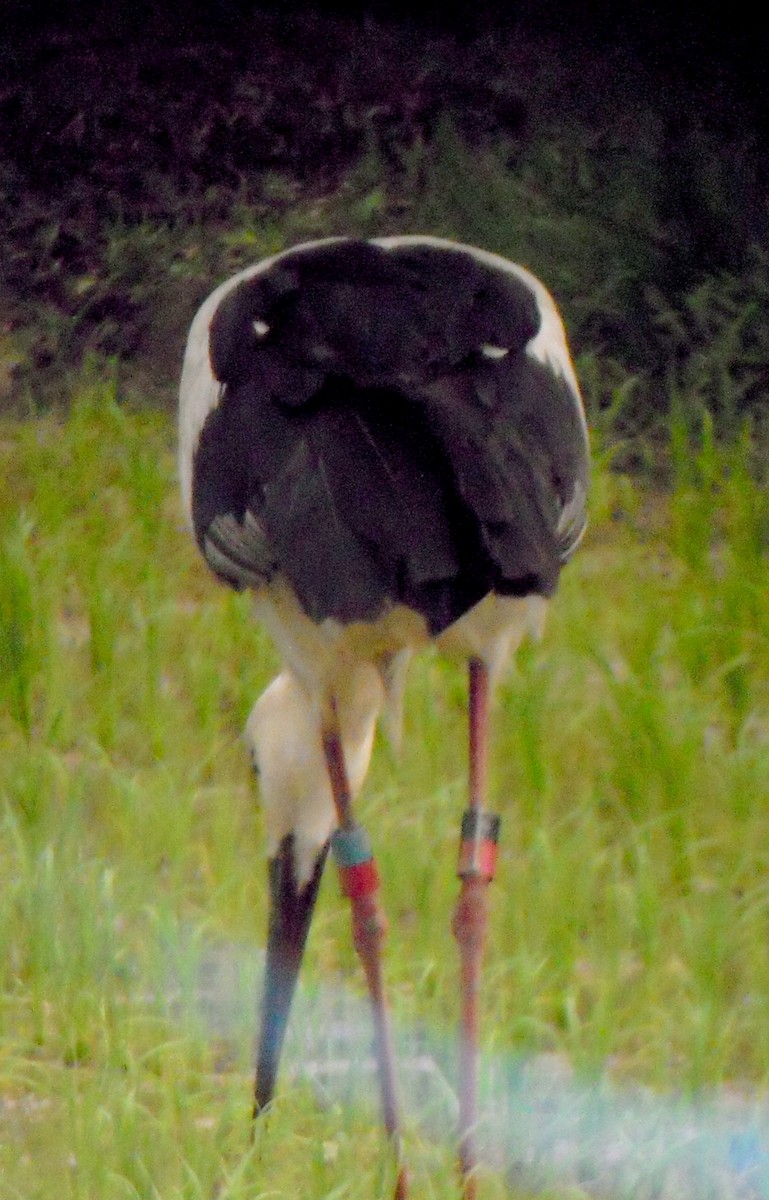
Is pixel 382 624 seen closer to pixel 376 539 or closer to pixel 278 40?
pixel 376 539

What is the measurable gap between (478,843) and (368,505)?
2.09 ft

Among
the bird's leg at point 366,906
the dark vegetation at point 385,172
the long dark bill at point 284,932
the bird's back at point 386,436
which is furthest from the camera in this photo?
the dark vegetation at point 385,172

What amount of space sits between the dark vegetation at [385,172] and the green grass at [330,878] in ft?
2.72

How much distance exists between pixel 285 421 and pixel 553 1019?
3.36ft

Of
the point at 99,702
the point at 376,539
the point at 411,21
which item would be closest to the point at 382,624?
the point at 376,539

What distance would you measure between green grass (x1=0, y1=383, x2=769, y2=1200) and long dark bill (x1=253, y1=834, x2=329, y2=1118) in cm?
11

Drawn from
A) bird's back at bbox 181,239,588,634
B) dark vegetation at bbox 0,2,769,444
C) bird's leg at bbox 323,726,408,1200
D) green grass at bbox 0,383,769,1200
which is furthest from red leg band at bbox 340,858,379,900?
dark vegetation at bbox 0,2,769,444

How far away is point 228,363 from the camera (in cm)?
251

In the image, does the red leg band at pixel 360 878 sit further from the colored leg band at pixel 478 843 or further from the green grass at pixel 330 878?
the green grass at pixel 330 878

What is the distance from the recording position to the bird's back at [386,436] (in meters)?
2.22

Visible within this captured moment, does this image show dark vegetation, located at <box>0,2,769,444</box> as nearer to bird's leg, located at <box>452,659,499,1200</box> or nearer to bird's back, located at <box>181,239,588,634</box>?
bird's leg, located at <box>452,659,499,1200</box>

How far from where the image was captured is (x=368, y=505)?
225cm

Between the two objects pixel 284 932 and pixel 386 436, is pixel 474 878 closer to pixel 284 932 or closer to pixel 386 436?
pixel 284 932

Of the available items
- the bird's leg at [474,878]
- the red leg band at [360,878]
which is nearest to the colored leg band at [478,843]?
the bird's leg at [474,878]
